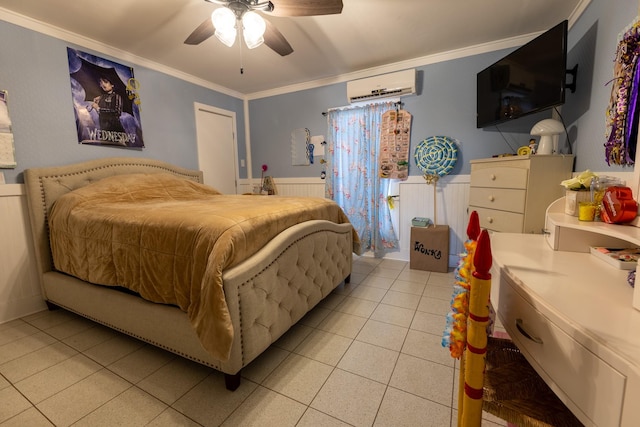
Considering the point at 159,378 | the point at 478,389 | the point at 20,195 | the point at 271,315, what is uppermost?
the point at 20,195

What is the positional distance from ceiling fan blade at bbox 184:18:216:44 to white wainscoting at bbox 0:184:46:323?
72.3 inches

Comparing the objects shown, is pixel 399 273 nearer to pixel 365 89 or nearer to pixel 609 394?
pixel 365 89

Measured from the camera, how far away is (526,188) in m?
2.06

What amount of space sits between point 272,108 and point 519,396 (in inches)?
165

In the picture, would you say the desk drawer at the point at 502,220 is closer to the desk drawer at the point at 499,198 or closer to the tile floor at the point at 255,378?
the desk drawer at the point at 499,198

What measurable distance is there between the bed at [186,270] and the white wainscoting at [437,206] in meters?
1.15

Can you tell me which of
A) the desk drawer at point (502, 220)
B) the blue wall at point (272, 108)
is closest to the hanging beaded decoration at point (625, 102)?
the blue wall at point (272, 108)

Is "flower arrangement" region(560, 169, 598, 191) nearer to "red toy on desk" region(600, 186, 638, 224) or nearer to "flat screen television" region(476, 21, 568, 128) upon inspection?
"red toy on desk" region(600, 186, 638, 224)

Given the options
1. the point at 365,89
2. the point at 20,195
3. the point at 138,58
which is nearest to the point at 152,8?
the point at 138,58

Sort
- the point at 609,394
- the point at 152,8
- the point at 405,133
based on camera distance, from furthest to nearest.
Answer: the point at 405,133 < the point at 152,8 < the point at 609,394

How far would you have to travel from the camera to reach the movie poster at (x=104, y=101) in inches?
100

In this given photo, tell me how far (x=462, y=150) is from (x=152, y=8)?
3187 mm

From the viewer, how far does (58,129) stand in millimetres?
2428

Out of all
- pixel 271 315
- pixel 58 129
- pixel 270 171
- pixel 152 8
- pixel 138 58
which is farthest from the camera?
pixel 270 171
